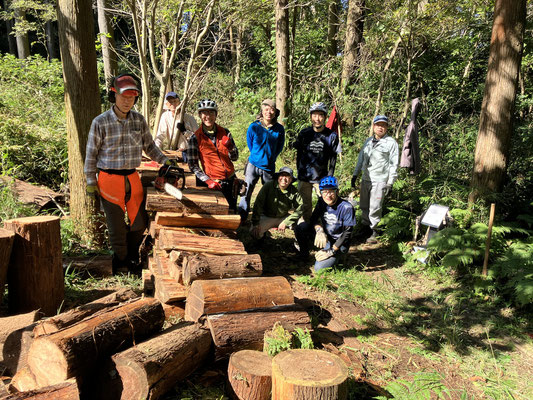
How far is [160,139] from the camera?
7258 mm

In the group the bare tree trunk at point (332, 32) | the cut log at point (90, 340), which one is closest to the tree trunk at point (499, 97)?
the cut log at point (90, 340)

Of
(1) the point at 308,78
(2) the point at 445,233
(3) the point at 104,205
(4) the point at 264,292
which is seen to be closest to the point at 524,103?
(1) the point at 308,78

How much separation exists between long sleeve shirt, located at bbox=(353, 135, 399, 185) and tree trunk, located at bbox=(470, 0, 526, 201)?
135 centimetres

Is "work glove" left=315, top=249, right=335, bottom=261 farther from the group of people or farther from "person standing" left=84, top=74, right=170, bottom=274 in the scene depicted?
"person standing" left=84, top=74, right=170, bottom=274

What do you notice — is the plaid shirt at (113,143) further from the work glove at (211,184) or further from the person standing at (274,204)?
the person standing at (274,204)

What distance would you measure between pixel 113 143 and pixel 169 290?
1.82 metres

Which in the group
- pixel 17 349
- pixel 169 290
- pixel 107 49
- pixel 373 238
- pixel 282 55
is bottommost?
pixel 373 238

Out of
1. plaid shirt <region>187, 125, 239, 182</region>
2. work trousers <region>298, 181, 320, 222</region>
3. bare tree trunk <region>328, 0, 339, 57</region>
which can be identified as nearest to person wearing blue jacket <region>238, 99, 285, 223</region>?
work trousers <region>298, 181, 320, 222</region>

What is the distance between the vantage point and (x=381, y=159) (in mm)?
6582

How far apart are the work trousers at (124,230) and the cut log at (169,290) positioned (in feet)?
3.27

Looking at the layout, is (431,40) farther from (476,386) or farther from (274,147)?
(476,386)

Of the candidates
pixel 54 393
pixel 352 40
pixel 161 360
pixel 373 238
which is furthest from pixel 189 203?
Answer: pixel 352 40

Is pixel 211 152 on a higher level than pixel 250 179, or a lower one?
higher

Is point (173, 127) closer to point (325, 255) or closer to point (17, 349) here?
point (325, 255)
